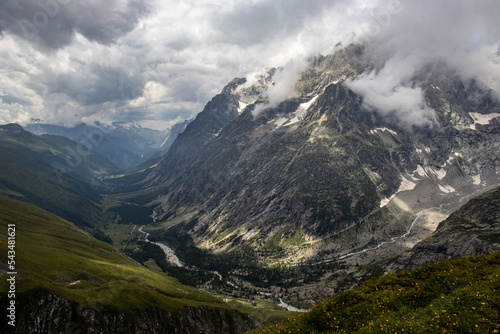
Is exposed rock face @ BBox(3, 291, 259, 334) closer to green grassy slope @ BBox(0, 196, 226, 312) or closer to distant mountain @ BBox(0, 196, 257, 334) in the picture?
distant mountain @ BBox(0, 196, 257, 334)

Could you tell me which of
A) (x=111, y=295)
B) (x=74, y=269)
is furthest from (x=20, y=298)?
(x=74, y=269)

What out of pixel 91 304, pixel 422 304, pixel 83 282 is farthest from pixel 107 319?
pixel 422 304

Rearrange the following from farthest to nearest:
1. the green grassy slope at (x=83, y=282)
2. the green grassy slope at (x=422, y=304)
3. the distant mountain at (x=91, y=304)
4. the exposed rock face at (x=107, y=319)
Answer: the green grassy slope at (x=83, y=282) < the distant mountain at (x=91, y=304) < the exposed rock face at (x=107, y=319) < the green grassy slope at (x=422, y=304)

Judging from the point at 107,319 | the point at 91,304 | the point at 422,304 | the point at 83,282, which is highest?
the point at 83,282

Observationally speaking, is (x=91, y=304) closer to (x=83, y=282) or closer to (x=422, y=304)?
(x=83, y=282)

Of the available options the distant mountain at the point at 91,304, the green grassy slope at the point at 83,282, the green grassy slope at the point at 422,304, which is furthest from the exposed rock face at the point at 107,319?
the green grassy slope at the point at 422,304

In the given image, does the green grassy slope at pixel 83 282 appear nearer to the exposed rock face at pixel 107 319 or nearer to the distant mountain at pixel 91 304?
the distant mountain at pixel 91 304

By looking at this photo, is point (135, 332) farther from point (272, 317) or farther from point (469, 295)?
point (469, 295)
